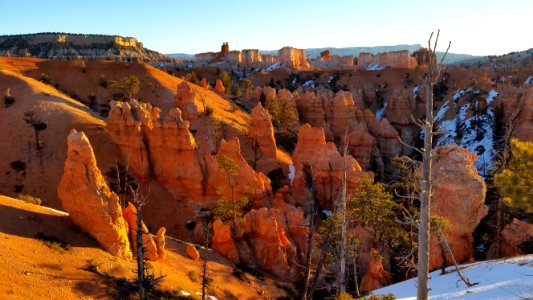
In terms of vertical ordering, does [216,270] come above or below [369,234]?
below

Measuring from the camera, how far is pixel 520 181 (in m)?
14.1

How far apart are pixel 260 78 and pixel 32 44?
371 ft

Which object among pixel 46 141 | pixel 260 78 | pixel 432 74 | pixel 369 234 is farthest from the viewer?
pixel 260 78

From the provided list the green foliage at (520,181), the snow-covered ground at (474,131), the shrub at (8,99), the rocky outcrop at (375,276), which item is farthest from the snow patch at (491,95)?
the shrub at (8,99)

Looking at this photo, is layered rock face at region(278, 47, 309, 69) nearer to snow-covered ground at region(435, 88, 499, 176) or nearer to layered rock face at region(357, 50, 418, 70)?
layered rock face at region(357, 50, 418, 70)

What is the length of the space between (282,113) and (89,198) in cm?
4331

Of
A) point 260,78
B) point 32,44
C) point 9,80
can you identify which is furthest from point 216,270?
point 32,44

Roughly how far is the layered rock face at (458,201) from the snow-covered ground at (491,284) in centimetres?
672

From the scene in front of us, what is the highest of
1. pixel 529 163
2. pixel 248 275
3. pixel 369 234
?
pixel 529 163

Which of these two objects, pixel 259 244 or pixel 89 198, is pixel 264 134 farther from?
pixel 89 198

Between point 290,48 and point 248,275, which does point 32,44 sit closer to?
point 290,48

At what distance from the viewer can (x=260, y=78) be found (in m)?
117

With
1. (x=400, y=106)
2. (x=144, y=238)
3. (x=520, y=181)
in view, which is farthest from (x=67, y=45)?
(x=520, y=181)

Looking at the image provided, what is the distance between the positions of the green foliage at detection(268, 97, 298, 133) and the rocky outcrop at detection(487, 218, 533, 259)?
3986 cm
